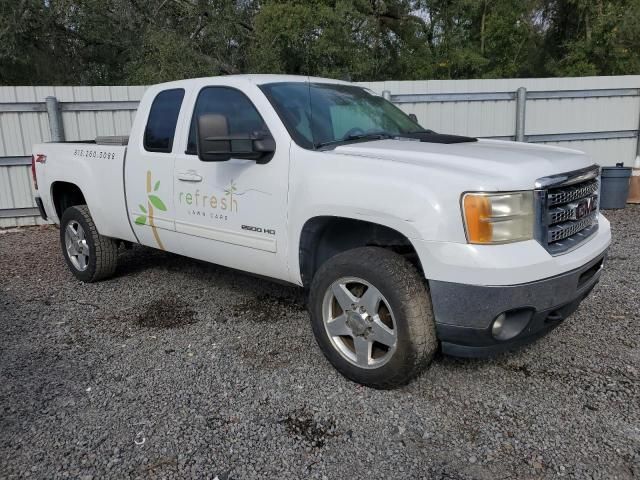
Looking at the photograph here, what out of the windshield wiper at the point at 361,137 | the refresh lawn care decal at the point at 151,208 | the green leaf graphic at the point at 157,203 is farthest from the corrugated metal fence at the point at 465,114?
the windshield wiper at the point at 361,137

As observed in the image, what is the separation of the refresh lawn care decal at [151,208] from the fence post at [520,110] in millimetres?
7580

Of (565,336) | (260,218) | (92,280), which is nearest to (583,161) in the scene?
(565,336)

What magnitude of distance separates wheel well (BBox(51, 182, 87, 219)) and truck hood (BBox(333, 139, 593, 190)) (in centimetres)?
365

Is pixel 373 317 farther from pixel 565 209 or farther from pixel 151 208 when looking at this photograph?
pixel 151 208

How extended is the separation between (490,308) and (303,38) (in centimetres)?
1300

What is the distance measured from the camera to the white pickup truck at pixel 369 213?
290 cm

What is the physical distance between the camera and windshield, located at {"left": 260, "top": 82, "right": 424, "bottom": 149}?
3.78 metres

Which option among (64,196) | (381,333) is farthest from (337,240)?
(64,196)

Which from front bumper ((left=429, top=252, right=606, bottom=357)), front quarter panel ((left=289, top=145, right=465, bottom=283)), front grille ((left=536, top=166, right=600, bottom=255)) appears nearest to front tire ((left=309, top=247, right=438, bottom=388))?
front bumper ((left=429, top=252, right=606, bottom=357))

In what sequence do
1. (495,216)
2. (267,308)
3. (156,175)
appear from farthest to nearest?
(267,308) → (156,175) → (495,216)

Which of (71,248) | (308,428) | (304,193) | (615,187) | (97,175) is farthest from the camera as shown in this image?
(615,187)

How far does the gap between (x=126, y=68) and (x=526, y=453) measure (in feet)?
54.2

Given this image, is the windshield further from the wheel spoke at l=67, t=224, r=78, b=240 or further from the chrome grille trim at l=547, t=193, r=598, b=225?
the wheel spoke at l=67, t=224, r=78, b=240

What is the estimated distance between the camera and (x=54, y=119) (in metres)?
8.73
